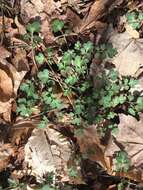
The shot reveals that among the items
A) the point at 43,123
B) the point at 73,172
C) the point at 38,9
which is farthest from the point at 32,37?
the point at 73,172

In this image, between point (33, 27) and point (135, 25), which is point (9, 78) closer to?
point (33, 27)

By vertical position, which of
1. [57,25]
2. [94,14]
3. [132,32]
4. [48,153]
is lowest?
[48,153]

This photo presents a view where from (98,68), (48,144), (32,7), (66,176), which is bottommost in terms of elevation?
(66,176)

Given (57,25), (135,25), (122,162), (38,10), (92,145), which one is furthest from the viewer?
(38,10)

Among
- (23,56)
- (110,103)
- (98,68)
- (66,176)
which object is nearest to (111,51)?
(98,68)

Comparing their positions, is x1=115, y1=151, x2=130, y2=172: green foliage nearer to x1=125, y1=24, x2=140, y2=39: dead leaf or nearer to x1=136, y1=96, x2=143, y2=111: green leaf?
x1=136, y1=96, x2=143, y2=111: green leaf

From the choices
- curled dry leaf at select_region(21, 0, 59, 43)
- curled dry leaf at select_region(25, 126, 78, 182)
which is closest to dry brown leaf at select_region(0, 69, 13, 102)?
curled dry leaf at select_region(25, 126, 78, 182)

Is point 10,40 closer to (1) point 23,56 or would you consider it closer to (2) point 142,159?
(1) point 23,56
